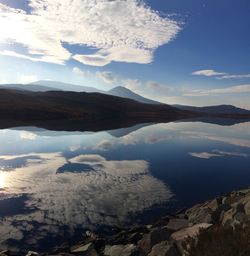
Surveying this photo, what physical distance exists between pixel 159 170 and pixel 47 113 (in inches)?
3818

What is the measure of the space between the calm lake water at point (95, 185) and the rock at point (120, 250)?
3602mm

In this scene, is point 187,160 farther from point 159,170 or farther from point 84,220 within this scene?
point 84,220

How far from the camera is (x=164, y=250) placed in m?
11.4

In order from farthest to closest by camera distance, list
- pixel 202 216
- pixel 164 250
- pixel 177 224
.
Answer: pixel 202 216, pixel 177 224, pixel 164 250

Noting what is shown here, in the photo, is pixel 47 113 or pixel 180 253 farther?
pixel 47 113

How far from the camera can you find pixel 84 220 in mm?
18797

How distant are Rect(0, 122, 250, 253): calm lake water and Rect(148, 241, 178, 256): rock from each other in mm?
5734

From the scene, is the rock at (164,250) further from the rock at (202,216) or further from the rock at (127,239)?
the rock at (202,216)

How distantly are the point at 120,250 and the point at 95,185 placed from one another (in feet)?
45.2

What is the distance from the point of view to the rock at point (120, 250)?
12703mm

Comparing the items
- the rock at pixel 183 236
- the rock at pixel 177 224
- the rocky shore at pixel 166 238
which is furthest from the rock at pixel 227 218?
the rock at pixel 177 224

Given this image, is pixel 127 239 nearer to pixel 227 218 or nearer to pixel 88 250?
pixel 88 250

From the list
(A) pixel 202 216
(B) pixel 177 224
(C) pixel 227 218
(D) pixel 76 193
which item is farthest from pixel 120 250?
(D) pixel 76 193

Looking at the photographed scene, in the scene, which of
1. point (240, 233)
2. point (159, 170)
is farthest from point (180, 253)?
point (159, 170)
